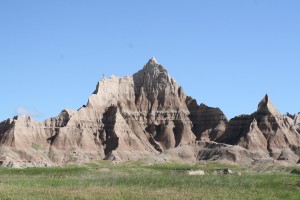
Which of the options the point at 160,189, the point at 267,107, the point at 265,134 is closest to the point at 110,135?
the point at 265,134

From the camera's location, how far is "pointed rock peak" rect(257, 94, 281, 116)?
628 ft

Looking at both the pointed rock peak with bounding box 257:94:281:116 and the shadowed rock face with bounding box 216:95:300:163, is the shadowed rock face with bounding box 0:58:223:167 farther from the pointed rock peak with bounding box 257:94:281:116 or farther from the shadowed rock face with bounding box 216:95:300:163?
the pointed rock peak with bounding box 257:94:281:116

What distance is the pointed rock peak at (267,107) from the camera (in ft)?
628

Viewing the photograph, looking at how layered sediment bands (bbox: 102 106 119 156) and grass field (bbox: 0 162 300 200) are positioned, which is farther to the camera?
layered sediment bands (bbox: 102 106 119 156)

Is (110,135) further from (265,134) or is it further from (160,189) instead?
(160,189)

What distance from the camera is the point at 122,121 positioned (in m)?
198

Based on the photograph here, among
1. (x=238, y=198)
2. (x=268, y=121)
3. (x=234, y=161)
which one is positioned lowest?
(x=238, y=198)

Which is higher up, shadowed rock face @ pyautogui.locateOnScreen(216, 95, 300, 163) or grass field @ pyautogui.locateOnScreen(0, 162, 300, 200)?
shadowed rock face @ pyautogui.locateOnScreen(216, 95, 300, 163)

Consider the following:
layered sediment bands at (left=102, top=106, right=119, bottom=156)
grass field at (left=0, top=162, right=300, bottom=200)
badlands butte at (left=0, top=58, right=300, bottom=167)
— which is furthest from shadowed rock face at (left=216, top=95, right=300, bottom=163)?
grass field at (left=0, top=162, right=300, bottom=200)

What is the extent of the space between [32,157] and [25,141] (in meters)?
14.6

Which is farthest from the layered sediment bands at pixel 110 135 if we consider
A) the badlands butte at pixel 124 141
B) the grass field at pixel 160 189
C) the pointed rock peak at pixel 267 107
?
the grass field at pixel 160 189

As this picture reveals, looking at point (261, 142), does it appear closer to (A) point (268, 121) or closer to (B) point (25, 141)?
(A) point (268, 121)

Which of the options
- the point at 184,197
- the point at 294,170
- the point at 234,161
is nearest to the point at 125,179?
the point at 184,197

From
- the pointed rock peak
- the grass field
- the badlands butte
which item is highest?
the pointed rock peak
